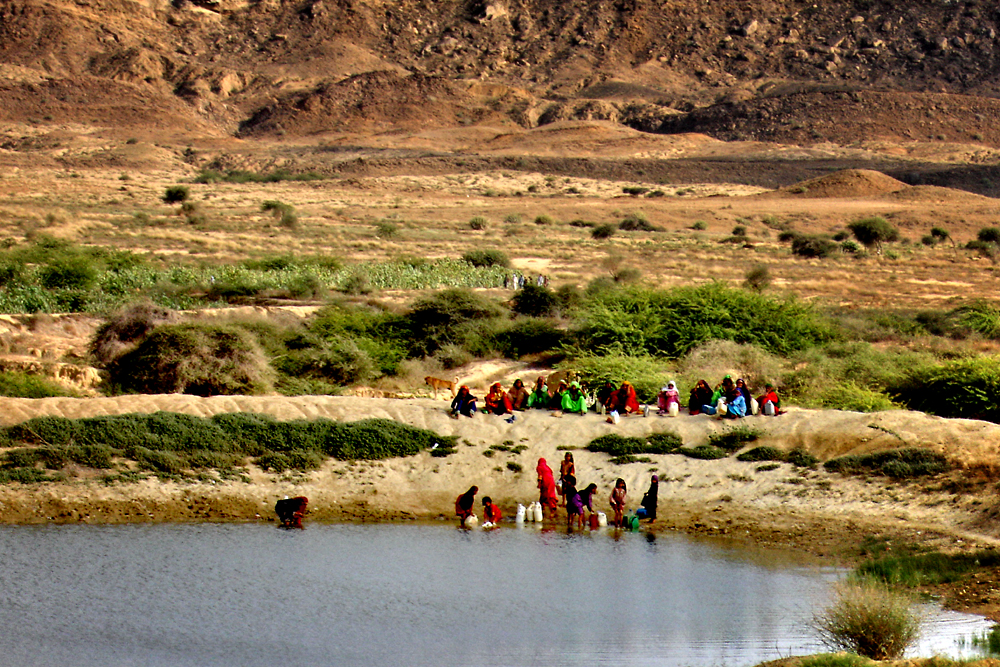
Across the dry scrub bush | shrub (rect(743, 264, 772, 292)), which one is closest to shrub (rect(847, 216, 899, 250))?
shrub (rect(743, 264, 772, 292))

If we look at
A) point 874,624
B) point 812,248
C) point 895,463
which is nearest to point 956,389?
point 895,463

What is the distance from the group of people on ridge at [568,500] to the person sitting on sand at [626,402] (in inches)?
118

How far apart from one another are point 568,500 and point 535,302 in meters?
15.0

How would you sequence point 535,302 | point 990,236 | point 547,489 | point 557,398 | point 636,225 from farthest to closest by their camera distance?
point 636,225 < point 990,236 < point 535,302 < point 557,398 < point 547,489

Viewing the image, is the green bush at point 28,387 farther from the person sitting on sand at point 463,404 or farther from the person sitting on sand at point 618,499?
the person sitting on sand at point 618,499

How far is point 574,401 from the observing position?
19766 mm

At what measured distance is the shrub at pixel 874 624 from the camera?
9.92 meters

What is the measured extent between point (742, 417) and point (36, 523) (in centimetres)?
1089

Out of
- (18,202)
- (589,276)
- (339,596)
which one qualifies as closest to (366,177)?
(18,202)

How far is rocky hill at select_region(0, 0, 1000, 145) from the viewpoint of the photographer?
107750 mm

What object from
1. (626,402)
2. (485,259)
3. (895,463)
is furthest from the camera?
(485,259)

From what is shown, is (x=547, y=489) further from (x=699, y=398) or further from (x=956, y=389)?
(x=956, y=389)

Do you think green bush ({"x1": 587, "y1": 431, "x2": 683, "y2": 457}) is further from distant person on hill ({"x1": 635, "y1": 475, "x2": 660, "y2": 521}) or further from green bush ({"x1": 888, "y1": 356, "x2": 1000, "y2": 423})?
green bush ({"x1": 888, "y1": 356, "x2": 1000, "y2": 423})

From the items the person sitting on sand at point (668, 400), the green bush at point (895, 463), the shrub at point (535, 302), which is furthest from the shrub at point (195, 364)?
the green bush at point (895, 463)
